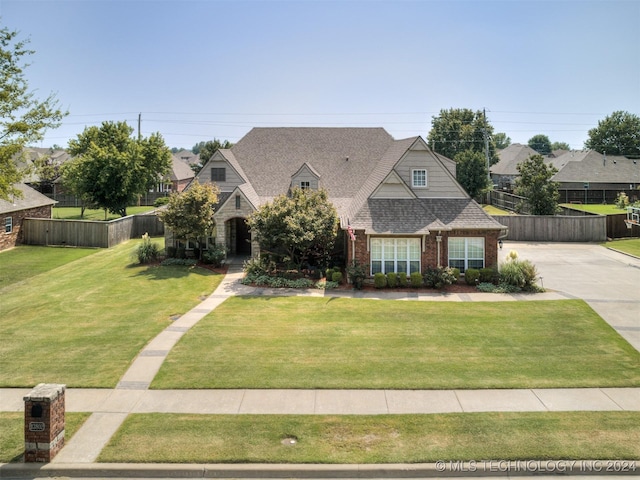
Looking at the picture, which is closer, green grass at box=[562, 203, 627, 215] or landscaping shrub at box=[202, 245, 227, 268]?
landscaping shrub at box=[202, 245, 227, 268]

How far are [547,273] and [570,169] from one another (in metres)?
40.7

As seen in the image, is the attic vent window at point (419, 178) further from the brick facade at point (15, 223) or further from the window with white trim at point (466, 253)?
the brick facade at point (15, 223)

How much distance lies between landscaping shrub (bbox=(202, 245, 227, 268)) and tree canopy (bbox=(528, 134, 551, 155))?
141 metres

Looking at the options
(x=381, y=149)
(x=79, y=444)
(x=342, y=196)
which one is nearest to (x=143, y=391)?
(x=79, y=444)

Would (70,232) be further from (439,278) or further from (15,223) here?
(439,278)

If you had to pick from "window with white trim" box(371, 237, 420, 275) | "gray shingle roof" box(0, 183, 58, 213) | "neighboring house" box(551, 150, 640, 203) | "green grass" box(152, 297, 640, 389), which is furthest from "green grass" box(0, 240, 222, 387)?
"neighboring house" box(551, 150, 640, 203)

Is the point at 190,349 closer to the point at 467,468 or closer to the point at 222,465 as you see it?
the point at 222,465

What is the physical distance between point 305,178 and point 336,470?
22.8 m

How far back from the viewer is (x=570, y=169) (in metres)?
61.5

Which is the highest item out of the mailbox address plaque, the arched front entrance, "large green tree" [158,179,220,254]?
"large green tree" [158,179,220,254]

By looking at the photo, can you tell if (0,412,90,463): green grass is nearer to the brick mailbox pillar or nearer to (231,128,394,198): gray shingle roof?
the brick mailbox pillar

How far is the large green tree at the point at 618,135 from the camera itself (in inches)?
3469

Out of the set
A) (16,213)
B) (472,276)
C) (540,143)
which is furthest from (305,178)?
(540,143)

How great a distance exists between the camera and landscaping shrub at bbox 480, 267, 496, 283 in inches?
960
